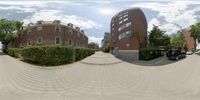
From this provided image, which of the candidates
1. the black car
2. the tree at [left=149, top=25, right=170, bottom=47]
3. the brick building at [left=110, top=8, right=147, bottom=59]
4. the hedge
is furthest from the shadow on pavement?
the hedge

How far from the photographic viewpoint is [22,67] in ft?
35.0

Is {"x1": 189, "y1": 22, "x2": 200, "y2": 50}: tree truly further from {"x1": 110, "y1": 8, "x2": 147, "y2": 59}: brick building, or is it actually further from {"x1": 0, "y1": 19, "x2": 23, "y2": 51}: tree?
{"x1": 0, "y1": 19, "x2": 23, "y2": 51}: tree

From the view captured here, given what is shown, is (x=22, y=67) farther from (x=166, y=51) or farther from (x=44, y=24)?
(x=166, y=51)

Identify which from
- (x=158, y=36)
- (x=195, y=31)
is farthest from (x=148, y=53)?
(x=195, y=31)

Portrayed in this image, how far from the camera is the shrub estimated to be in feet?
27.4

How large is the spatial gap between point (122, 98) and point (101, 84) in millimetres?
1907

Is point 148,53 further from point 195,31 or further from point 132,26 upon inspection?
point 195,31

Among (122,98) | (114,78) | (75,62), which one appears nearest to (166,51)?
(114,78)

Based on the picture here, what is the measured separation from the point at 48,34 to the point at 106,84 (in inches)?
107

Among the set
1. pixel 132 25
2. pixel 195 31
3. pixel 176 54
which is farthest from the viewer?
pixel 176 54

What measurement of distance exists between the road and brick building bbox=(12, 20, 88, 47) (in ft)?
4.91

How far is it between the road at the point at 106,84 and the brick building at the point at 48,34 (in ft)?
4.91

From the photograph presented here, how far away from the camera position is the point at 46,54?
8898mm

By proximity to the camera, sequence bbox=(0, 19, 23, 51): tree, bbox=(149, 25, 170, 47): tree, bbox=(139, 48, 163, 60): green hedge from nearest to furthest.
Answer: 1. bbox=(0, 19, 23, 51): tree
2. bbox=(149, 25, 170, 47): tree
3. bbox=(139, 48, 163, 60): green hedge
